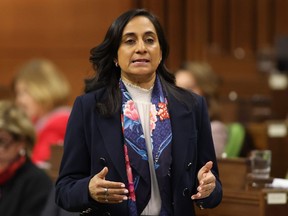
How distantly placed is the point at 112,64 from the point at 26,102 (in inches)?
151

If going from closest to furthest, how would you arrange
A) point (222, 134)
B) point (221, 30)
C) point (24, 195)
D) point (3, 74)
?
point (24, 195)
point (222, 134)
point (3, 74)
point (221, 30)

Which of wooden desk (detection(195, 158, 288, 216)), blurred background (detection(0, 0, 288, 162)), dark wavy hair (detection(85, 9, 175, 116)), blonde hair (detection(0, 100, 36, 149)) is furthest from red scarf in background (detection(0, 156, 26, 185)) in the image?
blurred background (detection(0, 0, 288, 162))

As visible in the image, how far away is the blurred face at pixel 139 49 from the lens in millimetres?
2725

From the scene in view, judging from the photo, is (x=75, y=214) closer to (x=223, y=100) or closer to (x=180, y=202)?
(x=180, y=202)

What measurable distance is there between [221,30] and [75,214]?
26.4 feet

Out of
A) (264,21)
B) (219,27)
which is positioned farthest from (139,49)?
(264,21)

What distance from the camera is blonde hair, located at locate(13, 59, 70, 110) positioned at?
6.54m

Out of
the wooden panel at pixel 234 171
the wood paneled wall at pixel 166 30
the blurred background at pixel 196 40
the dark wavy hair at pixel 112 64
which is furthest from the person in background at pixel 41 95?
the dark wavy hair at pixel 112 64

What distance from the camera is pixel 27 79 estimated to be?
667 cm

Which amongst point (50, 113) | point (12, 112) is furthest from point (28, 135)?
point (50, 113)

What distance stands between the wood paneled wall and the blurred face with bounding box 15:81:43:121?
7.29ft

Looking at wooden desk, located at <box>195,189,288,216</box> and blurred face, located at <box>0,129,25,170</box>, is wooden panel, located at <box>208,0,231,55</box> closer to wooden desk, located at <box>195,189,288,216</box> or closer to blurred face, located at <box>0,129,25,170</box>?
blurred face, located at <box>0,129,25,170</box>

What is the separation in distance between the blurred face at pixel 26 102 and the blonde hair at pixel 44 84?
3cm

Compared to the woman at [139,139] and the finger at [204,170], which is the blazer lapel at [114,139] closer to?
the woman at [139,139]
